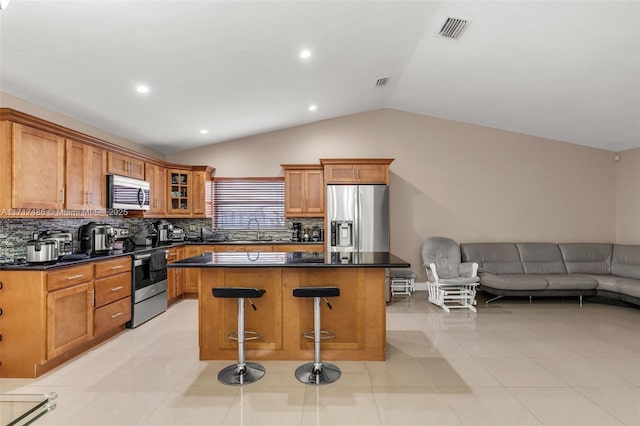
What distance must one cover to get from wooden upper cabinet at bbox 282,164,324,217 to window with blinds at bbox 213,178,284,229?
49cm

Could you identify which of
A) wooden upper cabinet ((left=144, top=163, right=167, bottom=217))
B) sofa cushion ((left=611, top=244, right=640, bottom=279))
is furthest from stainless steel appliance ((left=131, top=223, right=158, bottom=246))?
sofa cushion ((left=611, top=244, right=640, bottom=279))

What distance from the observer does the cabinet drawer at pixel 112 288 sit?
3.33m

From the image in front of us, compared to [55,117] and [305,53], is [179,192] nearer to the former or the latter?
[55,117]

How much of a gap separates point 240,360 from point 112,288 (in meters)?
1.91

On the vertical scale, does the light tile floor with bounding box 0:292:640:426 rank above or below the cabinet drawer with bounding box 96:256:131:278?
below

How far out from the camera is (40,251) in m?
2.87

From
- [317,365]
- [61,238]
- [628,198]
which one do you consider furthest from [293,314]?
[628,198]

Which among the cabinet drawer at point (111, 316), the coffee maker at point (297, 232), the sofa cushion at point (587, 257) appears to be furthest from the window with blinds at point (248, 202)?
the sofa cushion at point (587, 257)

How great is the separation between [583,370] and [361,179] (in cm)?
354

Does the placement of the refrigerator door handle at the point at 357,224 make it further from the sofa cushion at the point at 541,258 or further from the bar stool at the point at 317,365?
the sofa cushion at the point at 541,258

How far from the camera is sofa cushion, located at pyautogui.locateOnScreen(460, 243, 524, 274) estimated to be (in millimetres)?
5367

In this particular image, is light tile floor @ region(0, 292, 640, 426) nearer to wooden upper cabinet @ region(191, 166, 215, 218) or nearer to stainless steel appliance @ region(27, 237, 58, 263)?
stainless steel appliance @ region(27, 237, 58, 263)

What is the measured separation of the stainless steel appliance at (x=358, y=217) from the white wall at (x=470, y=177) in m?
0.78

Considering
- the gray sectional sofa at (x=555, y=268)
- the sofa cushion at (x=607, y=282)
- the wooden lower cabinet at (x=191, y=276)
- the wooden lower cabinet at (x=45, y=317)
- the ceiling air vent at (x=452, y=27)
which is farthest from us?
the wooden lower cabinet at (x=191, y=276)
